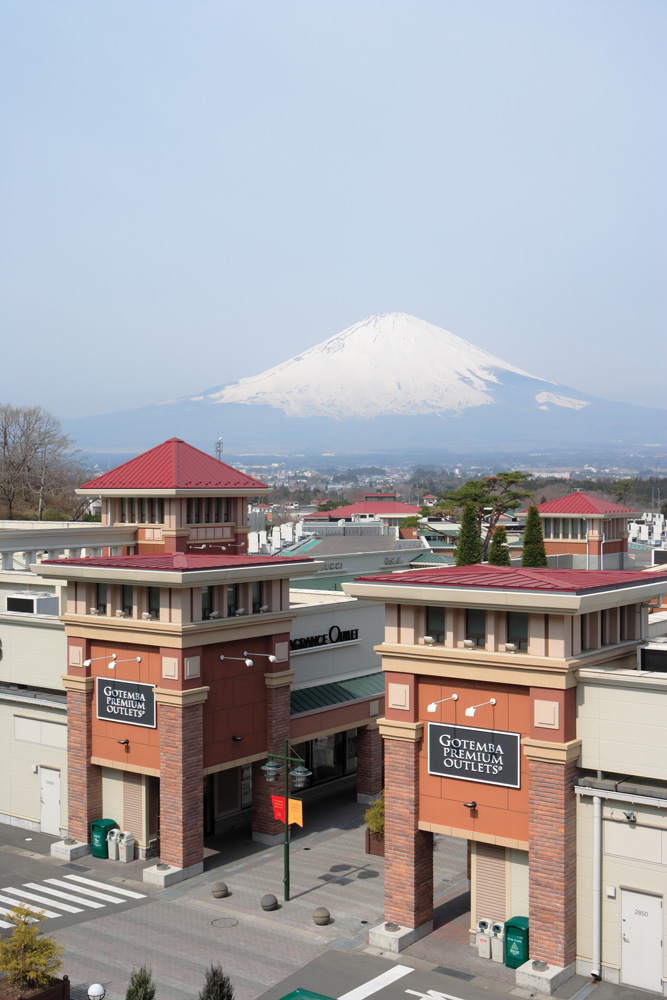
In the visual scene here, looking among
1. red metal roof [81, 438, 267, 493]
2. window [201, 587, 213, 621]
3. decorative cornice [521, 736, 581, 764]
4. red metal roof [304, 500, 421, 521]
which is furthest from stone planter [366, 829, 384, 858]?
red metal roof [304, 500, 421, 521]

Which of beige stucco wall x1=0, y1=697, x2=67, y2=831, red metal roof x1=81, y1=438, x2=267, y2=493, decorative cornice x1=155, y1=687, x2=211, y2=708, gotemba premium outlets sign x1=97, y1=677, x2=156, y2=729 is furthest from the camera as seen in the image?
red metal roof x1=81, y1=438, x2=267, y2=493

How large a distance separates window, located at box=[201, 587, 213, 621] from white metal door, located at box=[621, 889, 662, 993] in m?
14.6

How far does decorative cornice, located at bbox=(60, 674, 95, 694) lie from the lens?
33125mm

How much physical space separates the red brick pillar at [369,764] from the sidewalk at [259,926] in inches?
170

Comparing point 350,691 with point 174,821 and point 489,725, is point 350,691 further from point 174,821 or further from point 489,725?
point 489,725

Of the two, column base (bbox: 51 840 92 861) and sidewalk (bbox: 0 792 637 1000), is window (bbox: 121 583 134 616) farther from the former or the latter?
sidewalk (bbox: 0 792 637 1000)

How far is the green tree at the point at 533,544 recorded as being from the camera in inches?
2707

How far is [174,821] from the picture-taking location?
3047cm

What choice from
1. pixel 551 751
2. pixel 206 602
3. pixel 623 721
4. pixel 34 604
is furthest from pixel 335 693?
pixel 623 721

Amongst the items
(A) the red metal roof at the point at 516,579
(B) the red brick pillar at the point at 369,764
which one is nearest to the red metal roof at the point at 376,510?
(B) the red brick pillar at the point at 369,764

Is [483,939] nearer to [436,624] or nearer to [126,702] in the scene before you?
[436,624]

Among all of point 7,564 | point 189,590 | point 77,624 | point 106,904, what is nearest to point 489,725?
point 189,590

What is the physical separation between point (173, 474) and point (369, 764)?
1472 centimetres

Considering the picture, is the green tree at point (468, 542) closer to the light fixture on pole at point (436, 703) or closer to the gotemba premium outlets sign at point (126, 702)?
the gotemba premium outlets sign at point (126, 702)
